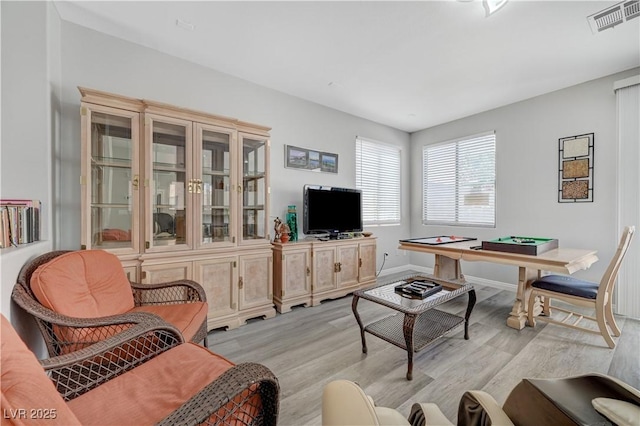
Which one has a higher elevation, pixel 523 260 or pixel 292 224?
pixel 292 224

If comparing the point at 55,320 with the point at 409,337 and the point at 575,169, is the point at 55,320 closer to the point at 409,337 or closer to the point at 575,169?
the point at 409,337

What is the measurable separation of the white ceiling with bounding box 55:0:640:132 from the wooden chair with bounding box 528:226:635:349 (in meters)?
1.77

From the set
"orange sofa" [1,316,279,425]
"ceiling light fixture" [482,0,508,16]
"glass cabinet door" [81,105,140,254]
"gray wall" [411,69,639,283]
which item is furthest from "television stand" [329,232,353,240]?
"ceiling light fixture" [482,0,508,16]

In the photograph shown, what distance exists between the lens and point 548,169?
11.1ft

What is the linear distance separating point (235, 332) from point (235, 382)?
1.78m

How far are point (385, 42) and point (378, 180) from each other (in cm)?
244

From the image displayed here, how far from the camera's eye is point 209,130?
2.46m

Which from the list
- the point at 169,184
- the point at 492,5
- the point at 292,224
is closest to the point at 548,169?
the point at 492,5

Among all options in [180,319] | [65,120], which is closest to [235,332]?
[180,319]

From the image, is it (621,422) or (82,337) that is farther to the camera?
(82,337)

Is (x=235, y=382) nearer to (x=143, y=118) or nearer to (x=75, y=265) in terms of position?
(x=75, y=265)

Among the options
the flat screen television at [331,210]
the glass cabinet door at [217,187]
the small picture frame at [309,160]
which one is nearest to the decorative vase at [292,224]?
the flat screen television at [331,210]

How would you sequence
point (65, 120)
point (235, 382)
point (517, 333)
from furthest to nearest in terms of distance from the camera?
point (517, 333) → point (65, 120) → point (235, 382)

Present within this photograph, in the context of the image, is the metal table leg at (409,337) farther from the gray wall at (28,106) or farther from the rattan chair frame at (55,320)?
the gray wall at (28,106)
